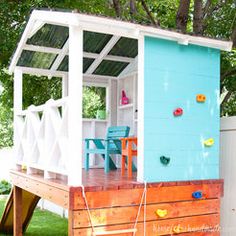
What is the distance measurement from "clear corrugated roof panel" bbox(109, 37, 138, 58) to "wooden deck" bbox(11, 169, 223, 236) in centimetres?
283

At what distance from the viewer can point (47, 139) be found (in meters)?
5.44

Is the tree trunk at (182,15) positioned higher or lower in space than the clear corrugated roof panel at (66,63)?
higher

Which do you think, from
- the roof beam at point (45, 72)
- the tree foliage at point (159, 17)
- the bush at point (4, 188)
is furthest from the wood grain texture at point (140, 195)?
the bush at point (4, 188)

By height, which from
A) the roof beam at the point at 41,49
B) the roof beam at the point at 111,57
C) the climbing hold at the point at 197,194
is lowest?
the climbing hold at the point at 197,194

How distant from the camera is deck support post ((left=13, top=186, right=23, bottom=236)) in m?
7.29

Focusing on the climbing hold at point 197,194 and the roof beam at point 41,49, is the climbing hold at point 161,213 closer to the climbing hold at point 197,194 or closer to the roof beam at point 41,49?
the climbing hold at point 197,194

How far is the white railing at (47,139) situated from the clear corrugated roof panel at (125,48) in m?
1.94

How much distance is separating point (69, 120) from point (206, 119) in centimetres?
190

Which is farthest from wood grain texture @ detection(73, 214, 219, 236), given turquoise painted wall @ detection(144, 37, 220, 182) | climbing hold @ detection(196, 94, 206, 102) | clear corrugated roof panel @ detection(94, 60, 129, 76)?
clear corrugated roof panel @ detection(94, 60, 129, 76)

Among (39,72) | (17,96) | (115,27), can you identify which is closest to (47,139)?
(115,27)

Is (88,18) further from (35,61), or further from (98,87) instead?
(98,87)

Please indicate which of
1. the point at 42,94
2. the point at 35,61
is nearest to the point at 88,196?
the point at 35,61

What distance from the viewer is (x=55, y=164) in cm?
528

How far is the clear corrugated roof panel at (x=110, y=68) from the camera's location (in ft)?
25.6
